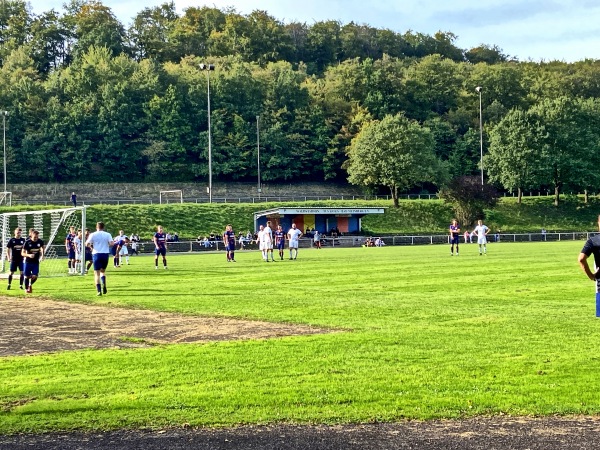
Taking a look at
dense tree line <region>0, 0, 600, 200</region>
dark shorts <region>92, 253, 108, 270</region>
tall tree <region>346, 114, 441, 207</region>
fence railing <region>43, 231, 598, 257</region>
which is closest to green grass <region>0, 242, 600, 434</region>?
dark shorts <region>92, 253, 108, 270</region>

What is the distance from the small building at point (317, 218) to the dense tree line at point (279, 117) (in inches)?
746

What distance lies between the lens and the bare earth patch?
13789 mm


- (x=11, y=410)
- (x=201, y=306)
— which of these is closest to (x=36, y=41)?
(x=201, y=306)

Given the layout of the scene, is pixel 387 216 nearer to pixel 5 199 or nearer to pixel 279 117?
pixel 279 117

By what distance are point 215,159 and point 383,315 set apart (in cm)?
9566

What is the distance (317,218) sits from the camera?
78.8 meters

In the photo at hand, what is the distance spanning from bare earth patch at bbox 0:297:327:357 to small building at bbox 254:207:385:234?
184 ft

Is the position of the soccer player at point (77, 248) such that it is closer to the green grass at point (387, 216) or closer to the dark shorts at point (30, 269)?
the dark shorts at point (30, 269)

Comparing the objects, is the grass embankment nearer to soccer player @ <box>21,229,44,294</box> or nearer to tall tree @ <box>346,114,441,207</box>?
tall tree @ <box>346,114,441,207</box>

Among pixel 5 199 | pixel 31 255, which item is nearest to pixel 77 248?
pixel 31 255

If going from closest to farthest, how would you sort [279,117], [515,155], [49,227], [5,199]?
[49,227], [5,199], [515,155], [279,117]

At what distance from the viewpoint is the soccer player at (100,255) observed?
23308 millimetres

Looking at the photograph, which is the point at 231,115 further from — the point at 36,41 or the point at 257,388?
the point at 257,388

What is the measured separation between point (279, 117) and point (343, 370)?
108 m
